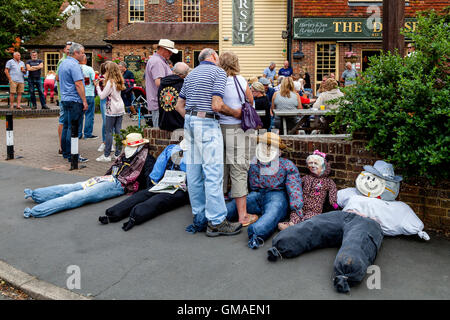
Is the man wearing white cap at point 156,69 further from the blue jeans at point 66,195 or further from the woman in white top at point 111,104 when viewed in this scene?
the blue jeans at point 66,195

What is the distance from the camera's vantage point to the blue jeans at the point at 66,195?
19.4ft

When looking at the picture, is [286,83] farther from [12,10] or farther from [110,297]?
[12,10]

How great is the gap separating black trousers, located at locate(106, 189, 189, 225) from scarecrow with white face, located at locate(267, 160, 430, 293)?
1.89 m

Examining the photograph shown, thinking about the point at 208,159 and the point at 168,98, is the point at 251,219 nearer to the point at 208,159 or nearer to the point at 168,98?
the point at 208,159

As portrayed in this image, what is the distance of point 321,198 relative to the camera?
17.7 feet

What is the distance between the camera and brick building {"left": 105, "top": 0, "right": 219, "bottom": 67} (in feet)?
93.2

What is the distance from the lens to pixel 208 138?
16.1ft

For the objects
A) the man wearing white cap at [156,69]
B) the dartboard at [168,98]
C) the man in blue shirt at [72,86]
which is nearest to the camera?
the dartboard at [168,98]

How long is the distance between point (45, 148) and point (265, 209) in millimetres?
7300

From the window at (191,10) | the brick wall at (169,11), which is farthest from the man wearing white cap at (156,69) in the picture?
the window at (191,10)

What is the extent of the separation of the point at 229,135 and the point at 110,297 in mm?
2309

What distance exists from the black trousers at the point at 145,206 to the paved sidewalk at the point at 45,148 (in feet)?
7.61

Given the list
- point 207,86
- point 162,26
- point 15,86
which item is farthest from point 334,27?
point 207,86

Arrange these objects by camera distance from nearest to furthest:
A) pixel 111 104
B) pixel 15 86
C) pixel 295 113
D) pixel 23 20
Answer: pixel 295 113 < pixel 111 104 < pixel 15 86 < pixel 23 20
